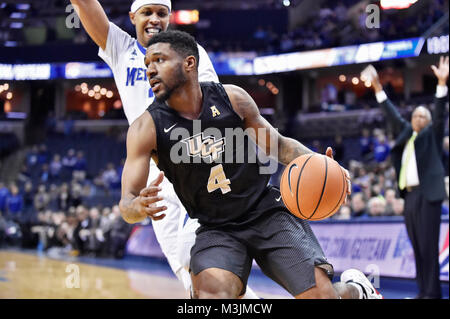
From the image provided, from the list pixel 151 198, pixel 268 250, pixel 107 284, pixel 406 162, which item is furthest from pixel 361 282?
pixel 107 284

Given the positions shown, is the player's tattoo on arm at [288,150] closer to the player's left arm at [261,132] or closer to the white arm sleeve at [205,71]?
the player's left arm at [261,132]

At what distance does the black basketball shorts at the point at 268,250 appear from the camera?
3.33 meters

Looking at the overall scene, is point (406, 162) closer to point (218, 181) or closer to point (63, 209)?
point (218, 181)

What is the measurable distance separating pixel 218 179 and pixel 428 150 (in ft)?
13.7

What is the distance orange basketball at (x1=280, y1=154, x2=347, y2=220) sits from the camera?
11.1 ft

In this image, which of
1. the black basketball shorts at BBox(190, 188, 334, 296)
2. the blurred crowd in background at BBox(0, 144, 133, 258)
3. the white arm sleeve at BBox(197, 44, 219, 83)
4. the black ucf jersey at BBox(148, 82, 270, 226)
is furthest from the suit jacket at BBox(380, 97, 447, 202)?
the blurred crowd in background at BBox(0, 144, 133, 258)

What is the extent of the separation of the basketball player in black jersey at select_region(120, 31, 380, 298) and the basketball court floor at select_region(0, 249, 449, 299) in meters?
3.54

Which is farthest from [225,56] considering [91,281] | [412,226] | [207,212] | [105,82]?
[207,212]

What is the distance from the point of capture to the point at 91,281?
8.95 meters

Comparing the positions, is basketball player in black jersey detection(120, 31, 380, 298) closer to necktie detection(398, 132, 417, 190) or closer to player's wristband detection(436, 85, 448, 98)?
necktie detection(398, 132, 417, 190)

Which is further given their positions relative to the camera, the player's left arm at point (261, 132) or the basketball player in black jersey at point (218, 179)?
the player's left arm at point (261, 132)

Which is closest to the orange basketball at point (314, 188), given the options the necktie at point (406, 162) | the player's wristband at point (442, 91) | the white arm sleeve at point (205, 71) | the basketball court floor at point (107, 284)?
the white arm sleeve at point (205, 71)

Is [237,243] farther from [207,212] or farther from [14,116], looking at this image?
[14,116]

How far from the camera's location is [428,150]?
7.02m
